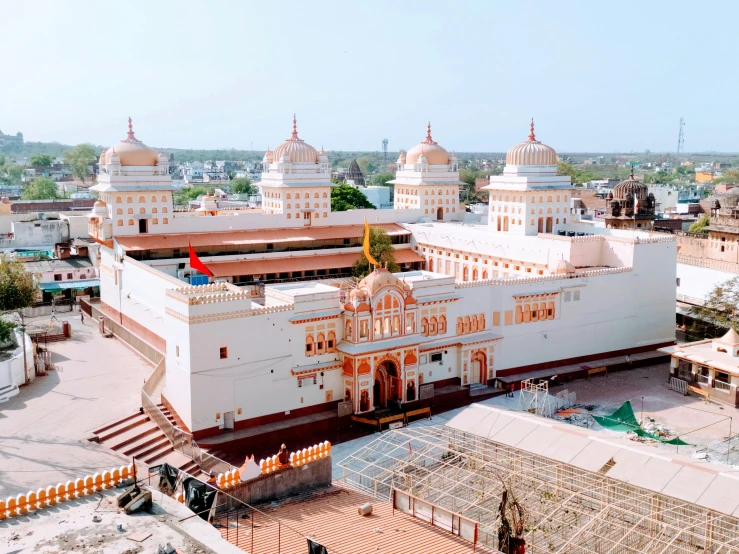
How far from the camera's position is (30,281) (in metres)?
31.6

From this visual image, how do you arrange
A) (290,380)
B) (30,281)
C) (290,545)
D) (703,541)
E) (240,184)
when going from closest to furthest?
(290,545)
(703,541)
(290,380)
(30,281)
(240,184)

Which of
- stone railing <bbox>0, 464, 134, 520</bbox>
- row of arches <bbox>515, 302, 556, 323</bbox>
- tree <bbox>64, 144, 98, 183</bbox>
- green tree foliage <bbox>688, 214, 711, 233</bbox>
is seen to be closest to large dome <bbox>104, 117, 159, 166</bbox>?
row of arches <bbox>515, 302, 556, 323</bbox>

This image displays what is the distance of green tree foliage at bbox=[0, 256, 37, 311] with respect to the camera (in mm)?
30422

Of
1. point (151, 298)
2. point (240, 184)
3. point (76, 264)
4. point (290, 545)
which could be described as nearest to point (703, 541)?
point (290, 545)

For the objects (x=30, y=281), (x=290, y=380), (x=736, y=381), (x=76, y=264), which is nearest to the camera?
(x=290, y=380)

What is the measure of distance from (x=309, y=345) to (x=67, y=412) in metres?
Answer: 7.13

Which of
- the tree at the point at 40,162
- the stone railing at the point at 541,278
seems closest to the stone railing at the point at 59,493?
the stone railing at the point at 541,278

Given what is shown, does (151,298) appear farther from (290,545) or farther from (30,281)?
(290,545)

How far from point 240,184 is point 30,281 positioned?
69507mm

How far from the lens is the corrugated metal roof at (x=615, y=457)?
14.3 m

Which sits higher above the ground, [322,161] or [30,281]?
[322,161]

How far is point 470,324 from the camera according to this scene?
2647 cm

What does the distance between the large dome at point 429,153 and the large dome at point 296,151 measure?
584 cm

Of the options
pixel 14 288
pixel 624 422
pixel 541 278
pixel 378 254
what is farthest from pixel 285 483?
pixel 14 288
